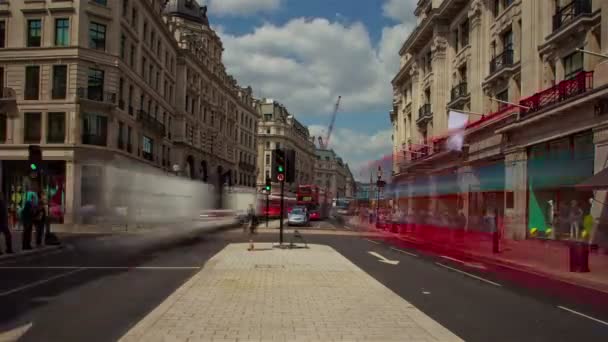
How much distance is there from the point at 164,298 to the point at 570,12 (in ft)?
75.0

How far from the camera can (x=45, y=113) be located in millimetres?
39656

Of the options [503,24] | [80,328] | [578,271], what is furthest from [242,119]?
[80,328]

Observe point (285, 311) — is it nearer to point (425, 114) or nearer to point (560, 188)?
point (560, 188)

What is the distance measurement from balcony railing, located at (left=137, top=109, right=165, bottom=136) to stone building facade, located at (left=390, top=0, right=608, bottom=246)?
24.5m

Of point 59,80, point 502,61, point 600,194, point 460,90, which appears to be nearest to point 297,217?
point 460,90

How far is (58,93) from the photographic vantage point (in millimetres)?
39844

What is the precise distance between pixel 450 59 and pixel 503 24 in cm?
1169

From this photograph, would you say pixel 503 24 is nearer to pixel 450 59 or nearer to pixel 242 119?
pixel 450 59

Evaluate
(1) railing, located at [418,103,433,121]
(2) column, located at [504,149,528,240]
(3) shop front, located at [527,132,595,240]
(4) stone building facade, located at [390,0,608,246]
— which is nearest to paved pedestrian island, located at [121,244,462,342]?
(3) shop front, located at [527,132,595,240]

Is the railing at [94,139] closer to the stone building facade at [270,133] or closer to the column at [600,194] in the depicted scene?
the column at [600,194]

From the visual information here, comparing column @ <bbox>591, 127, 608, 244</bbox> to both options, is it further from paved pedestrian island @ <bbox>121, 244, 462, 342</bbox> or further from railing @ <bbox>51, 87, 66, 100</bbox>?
railing @ <bbox>51, 87, 66, 100</bbox>

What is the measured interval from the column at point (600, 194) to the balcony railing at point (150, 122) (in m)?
37.3

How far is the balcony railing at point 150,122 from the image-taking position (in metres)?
47.9

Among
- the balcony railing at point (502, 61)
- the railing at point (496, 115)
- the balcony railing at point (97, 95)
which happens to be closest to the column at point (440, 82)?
the railing at point (496, 115)
